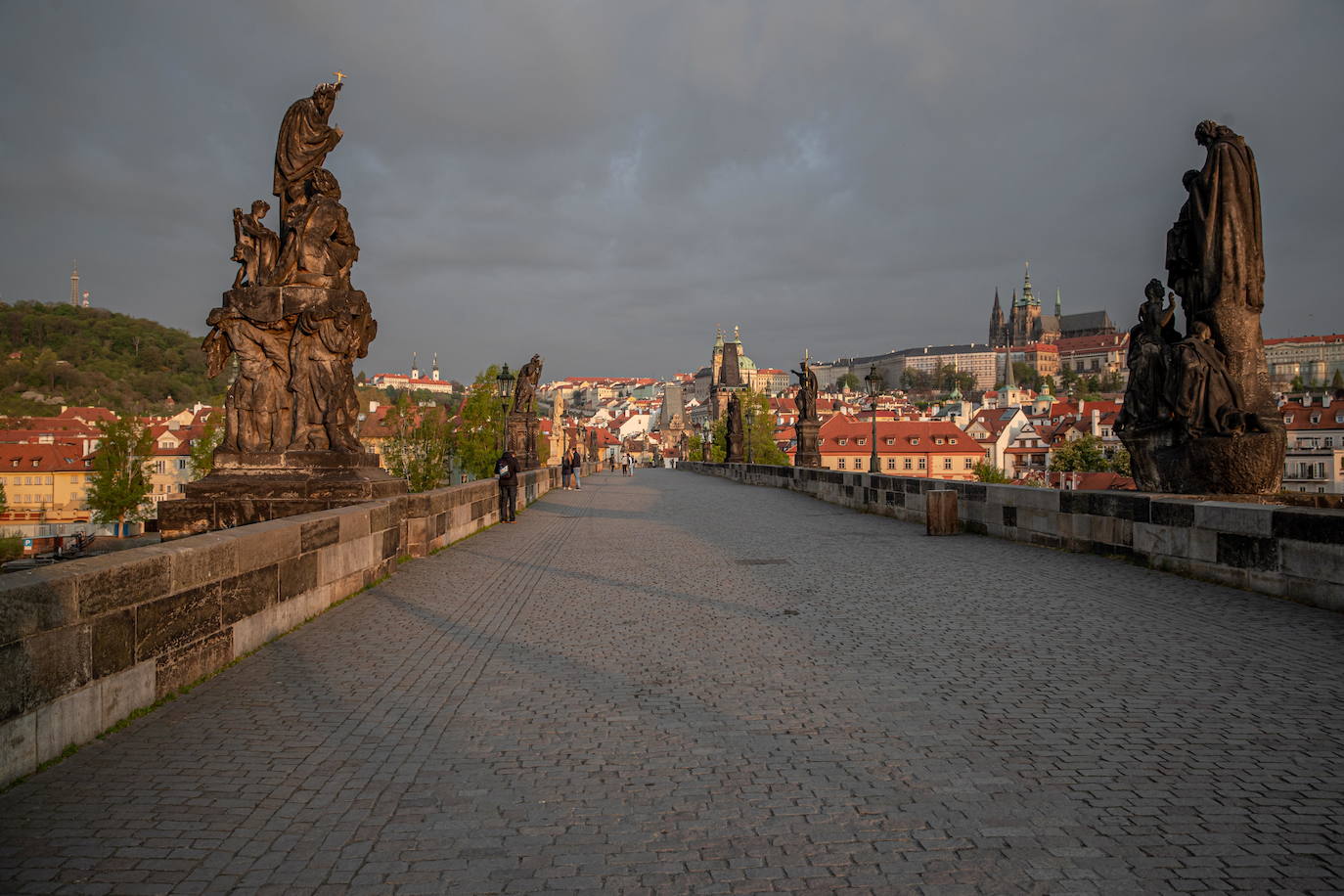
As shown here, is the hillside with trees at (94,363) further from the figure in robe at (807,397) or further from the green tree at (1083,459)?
the green tree at (1083,459)

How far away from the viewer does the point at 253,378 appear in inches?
337

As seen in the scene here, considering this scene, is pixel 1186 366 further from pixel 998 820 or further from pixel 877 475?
pixel 877 475

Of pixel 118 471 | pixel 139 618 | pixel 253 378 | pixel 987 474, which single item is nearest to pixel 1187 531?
pixel 139 618

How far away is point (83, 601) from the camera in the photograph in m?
3.70

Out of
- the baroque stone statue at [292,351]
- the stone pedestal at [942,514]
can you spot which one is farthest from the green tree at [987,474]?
the baroque stone statue at [292,351]

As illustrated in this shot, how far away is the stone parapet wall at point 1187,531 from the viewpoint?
6.45 metres

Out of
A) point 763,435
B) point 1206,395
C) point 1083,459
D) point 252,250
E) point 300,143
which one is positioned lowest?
point 1083,459

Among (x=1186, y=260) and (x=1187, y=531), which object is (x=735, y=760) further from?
(x=1186, y=260)

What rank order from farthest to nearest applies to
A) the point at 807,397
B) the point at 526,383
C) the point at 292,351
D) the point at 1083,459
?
1. the point at 1083,459
2. the point at 807,397
3. the point at 526,383
4. the point at 292,351

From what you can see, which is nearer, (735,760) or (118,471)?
(735,760)

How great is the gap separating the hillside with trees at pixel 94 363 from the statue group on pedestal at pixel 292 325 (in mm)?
66031

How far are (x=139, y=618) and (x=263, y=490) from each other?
4277mm

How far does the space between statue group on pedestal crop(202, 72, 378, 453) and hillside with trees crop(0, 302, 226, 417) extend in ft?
217

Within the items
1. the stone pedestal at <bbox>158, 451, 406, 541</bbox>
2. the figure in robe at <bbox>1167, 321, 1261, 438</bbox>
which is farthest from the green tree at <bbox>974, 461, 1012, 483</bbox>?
the stone pedestal at <bbox>158, 451, 406, 541</bbox>
